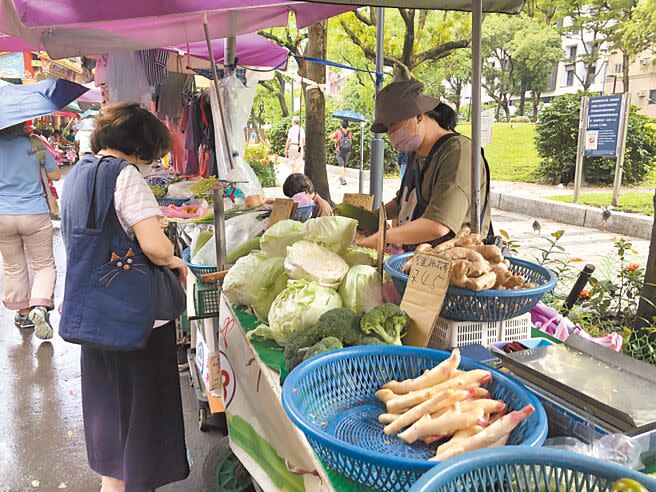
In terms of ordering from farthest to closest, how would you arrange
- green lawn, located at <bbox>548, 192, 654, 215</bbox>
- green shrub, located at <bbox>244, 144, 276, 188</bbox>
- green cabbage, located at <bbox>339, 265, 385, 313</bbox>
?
1. green shrub, located at <bbox>244, 144, 276, 188</bbox>
2. green lawn, located at <bbox>548, 192, 654, 215</bbox>
3. green cabbage, located at <bbox>339, 265, 385, 313</bbox>

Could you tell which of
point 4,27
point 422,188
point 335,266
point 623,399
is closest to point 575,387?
point 623,399

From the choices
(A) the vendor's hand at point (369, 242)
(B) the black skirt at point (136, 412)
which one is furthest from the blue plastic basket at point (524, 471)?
(B) the black skirt at point (136, 412)

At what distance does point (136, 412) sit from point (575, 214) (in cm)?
984

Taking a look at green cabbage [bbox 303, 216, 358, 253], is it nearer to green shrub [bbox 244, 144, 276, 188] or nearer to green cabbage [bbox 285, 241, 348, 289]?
green cabbage [bbox 285, 241, 348, 289]

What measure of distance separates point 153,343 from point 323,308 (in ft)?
3.86

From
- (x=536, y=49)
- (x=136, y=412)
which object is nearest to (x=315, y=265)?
(x=136, y=412)

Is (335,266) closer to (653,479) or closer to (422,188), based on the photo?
(422,188)

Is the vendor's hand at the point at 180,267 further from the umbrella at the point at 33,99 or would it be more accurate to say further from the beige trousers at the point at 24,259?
the beige trousers at the point at 24,259

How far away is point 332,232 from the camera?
2389mm

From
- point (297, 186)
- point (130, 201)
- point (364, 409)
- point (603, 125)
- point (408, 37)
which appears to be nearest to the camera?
point (364, 409)

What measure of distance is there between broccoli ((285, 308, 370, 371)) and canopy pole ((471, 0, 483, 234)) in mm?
1157

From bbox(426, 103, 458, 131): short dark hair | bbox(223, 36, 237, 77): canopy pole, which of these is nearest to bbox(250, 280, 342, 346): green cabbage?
bbox(426, 103, 458, 131): short dark hair

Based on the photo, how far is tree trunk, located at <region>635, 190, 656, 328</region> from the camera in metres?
3.21

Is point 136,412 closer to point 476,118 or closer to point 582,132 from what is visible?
point 476,118
